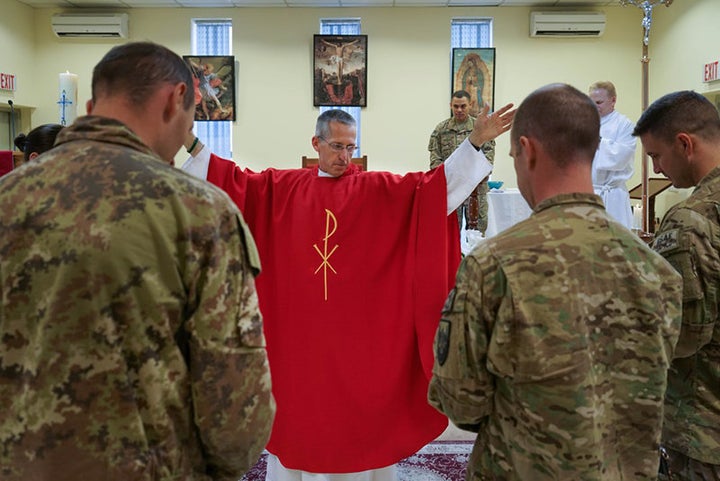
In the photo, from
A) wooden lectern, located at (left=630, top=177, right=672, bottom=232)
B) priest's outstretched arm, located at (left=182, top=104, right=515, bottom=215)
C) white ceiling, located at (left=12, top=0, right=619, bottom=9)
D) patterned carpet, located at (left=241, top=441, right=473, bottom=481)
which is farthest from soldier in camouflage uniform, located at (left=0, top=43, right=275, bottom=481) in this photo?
white ceiling, located at (left=12, top=0, right=619, bottom=9)

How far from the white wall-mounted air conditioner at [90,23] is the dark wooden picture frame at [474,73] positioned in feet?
15.6

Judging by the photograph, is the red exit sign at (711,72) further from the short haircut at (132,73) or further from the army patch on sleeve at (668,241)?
the short haircut at (132,73)

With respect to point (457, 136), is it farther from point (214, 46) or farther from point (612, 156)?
point (214, 46)

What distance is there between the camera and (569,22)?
8039mm

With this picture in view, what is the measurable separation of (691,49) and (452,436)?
637 centimetres

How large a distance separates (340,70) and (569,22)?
324 centimetres

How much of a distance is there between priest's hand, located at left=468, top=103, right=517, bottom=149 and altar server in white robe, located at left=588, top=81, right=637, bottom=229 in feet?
11.7

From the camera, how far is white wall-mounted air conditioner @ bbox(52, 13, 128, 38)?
823 centimetres

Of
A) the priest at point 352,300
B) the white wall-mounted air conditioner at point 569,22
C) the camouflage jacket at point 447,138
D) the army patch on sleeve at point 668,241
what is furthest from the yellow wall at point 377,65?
the army patch on sleeve at point 668,241

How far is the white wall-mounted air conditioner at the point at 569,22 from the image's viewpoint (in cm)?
802

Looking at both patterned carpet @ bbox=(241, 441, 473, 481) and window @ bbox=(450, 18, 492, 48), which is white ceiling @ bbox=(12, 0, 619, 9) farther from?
patterned carpet @ bbox=(241, 441, 473, 481)

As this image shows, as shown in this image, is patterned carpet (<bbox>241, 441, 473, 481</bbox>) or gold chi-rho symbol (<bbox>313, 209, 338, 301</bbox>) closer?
gold chi-rho symbol (<bbox>313, 209, 338, 301</bbox>)

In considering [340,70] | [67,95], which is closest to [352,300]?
[67,95]

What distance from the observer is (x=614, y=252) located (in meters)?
1.10
